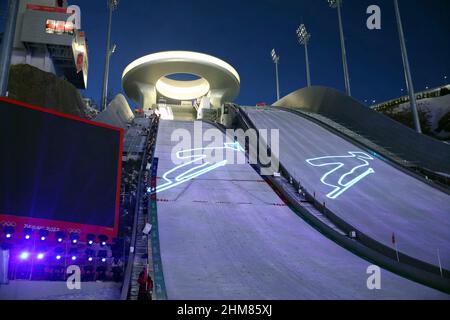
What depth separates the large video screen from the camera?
18.8 feet

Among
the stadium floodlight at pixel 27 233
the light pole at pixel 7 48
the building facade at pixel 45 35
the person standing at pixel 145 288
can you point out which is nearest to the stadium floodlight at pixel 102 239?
the stadium floodlight at pixel 27 233

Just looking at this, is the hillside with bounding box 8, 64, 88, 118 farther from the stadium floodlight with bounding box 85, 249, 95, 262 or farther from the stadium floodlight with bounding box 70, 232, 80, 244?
the stadium floodlight with bounding box 85, 249, 95, 262

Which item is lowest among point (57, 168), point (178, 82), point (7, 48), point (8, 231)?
point (8, 231)

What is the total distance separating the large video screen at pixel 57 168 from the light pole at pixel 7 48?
3.28 metres

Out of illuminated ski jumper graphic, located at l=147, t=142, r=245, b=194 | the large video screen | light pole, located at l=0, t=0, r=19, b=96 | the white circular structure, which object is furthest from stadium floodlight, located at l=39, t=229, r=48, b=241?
the white circular structure

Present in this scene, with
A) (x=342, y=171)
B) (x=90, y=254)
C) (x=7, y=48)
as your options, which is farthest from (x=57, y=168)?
(x=342, y=171)

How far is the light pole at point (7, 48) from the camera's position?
8688 mm

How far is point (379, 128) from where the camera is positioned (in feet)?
60.1

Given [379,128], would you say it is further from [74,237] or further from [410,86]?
[74,237]

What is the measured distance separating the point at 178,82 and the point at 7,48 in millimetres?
40842

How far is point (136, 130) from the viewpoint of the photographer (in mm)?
21672

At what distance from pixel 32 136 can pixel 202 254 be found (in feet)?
12.1
